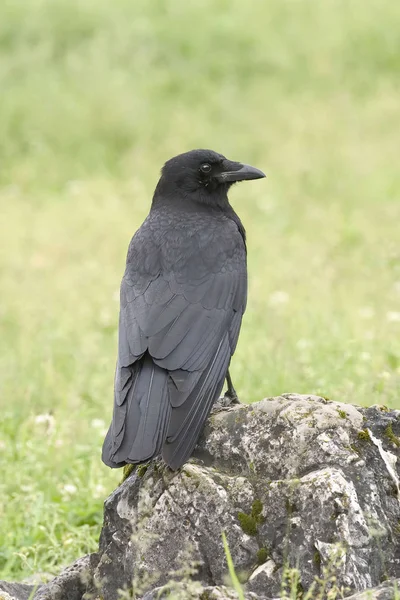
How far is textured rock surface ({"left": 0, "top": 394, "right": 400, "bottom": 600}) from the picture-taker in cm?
285

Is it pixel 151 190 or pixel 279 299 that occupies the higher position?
pixel 151 190

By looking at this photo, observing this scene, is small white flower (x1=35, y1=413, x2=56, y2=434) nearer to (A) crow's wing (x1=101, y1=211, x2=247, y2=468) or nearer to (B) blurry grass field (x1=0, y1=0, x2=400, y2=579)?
(B) blurry grass field (x1=0, y1=0, x2=400, y2=579)

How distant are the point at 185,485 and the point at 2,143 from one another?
12.7 meters

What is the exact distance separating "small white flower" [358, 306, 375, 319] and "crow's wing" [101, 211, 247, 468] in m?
3.30

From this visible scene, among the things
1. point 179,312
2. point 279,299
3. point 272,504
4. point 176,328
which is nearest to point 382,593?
point 272,504

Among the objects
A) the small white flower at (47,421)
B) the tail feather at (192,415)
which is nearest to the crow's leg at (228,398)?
the tail feather at (192,415)

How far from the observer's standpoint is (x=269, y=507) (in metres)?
2.98

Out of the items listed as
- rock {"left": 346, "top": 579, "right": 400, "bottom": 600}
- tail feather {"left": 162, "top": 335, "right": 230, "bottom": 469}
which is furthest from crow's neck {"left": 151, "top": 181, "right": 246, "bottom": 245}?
rock {"left": 346, "top": 579, "right": 400, "bottom": 600}

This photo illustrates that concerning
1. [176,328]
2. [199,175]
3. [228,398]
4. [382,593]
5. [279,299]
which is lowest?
[382,593]

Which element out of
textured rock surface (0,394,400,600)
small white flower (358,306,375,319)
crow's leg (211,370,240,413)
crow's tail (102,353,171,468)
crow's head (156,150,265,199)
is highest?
small white flower (358,306,375,319)

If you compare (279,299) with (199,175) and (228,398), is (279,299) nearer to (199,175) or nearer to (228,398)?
(199,175)

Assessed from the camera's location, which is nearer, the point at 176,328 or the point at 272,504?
the point at 272,504

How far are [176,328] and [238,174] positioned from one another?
1181 mm

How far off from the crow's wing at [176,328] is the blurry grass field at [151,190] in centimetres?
94
